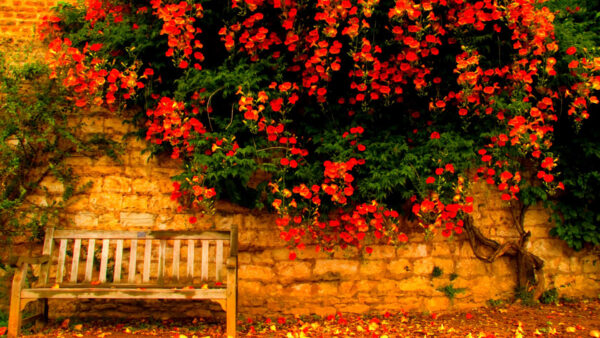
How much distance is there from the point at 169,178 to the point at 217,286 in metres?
1.24

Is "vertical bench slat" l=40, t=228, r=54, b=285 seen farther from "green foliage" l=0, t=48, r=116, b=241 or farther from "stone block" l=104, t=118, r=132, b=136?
"stone block" l=104, t=118, r=132, b=136

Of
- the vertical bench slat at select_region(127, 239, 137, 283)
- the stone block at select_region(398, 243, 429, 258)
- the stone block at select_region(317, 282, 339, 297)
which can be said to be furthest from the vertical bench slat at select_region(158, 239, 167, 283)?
the stone block at select_region(398, 243, 429, 258)

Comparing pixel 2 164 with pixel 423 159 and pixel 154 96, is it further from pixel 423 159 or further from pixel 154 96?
pixel 423 159

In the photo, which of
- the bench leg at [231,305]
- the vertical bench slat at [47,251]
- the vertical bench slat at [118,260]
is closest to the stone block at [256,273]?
the bench leg at [231,305]

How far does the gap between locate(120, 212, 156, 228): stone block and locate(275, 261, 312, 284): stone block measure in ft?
4.30

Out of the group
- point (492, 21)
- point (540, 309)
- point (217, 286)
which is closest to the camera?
point (217, 286)

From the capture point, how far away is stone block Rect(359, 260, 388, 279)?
14.5ft

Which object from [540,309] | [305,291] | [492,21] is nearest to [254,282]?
[305,291]

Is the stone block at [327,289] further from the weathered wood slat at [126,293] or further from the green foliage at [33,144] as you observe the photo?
the green foliage at [33,144]

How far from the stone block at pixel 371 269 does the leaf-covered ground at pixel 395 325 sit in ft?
1.25

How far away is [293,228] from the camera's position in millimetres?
4062

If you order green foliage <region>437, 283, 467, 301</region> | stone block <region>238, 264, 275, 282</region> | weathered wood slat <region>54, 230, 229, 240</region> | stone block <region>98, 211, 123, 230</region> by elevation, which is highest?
stone block <region>98, 211, 123, 230</region>

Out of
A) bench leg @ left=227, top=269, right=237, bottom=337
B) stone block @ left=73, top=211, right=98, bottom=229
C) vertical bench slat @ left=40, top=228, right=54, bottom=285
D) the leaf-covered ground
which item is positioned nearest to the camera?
bench leg @ left=227, top=269, right=237, bottom=337

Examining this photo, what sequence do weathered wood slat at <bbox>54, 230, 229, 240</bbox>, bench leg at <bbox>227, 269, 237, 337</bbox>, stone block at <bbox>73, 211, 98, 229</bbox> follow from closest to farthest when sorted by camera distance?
bench leg at <bbox>227, 269, 237, 337</bbox> → weathered wood slat at <bbox>54, 230, 229, 240</bbox> → stone block at <bbox>73, 211, 98, 229</bbox>
